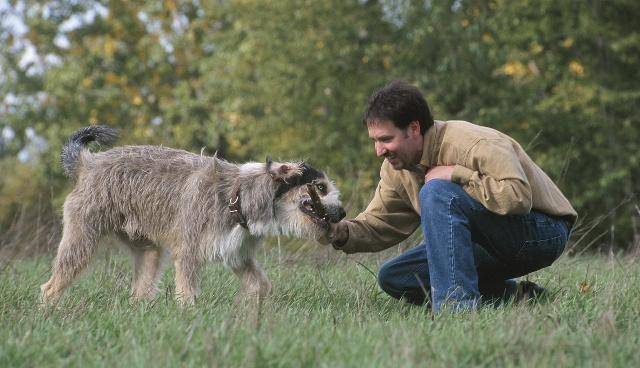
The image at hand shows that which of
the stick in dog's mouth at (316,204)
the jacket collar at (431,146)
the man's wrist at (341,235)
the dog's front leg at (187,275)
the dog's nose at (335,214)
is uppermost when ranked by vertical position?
the jacket collar at (431,146)

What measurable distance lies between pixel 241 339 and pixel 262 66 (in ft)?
52.0

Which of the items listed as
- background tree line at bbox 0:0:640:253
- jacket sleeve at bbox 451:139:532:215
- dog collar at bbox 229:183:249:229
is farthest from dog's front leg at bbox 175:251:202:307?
background tree line at bbox 0:0:640:253

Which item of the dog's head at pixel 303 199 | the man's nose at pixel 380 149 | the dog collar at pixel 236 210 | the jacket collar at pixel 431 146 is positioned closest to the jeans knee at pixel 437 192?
the jacket collar at pixel 431 146

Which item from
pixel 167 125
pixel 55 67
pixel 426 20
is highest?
pixel 426 20

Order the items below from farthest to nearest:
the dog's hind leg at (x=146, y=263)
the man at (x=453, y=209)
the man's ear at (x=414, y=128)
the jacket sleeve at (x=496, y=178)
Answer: the dog's hind leg at (x=146, y=263) → the man's ear at (x=414, y=128) → the man at (x=453, y=209) → the jacket sleeve at (x=496, y=178)

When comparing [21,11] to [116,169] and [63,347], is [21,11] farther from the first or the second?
[63,347]

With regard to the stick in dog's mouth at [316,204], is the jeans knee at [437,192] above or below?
above

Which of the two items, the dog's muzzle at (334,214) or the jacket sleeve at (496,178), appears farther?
the dog's muzzle at (334,214)

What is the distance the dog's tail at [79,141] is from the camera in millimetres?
6465

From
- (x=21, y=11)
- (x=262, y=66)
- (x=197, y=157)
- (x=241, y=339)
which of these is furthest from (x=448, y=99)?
(x=21, y=11)

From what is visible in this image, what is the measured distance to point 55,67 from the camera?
2627cm

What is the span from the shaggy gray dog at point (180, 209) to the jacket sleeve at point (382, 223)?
0.17 metres

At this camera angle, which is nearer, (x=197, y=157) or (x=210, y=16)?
(x=197, y=157)

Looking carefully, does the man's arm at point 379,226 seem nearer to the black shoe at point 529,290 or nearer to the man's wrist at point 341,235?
the man's wrist at point 341,235
